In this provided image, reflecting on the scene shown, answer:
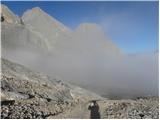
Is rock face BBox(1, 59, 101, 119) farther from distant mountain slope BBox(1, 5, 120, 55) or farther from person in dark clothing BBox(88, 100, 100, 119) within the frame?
distant mountain slope BBox(1, 5, 120, 55)

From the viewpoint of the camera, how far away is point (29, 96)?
19.2 m

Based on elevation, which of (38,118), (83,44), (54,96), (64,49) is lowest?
(38,118)

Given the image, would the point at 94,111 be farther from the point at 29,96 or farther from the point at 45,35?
the point at 45,35

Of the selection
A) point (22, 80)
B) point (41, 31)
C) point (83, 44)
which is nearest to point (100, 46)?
point (83, 44)

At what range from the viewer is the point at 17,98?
18453 mm

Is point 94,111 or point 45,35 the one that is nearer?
point 94,111

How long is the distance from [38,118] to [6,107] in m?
1.59

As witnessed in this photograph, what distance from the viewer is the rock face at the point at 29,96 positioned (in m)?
16.0

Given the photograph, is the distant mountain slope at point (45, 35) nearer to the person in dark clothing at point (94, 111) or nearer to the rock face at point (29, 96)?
the rock face at point (29, 96)

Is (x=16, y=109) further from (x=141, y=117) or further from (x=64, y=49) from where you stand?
(x=64, y=49)

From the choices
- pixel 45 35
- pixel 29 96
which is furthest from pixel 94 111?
pixel 45 35

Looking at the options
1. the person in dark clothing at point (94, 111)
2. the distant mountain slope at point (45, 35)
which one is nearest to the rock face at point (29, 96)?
the person in dark clothing at point (94, 111)

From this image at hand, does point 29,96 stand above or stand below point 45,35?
below

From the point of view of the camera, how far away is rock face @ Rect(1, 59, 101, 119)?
16031 mm
